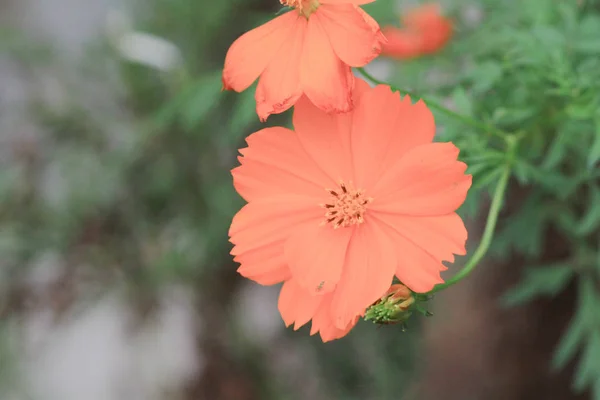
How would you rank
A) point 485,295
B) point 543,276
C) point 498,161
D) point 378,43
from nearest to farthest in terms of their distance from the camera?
point 378,43 < point 498,161 < point 543,276 < point 485,295

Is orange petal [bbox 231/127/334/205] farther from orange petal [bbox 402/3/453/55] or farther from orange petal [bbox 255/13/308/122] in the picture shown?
orange petal [bbox 402/3/453/55]

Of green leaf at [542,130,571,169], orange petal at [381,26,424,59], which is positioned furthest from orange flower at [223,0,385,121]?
orange petal at [381,26,424,59]

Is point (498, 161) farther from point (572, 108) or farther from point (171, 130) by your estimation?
point (171, 130)

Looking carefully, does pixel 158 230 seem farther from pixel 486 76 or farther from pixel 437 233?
pixel 437 233

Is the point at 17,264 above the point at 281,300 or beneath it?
above

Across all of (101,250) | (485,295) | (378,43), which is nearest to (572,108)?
(378,43)

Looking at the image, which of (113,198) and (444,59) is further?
(113,198)

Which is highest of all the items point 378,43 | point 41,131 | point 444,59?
point 41,131
